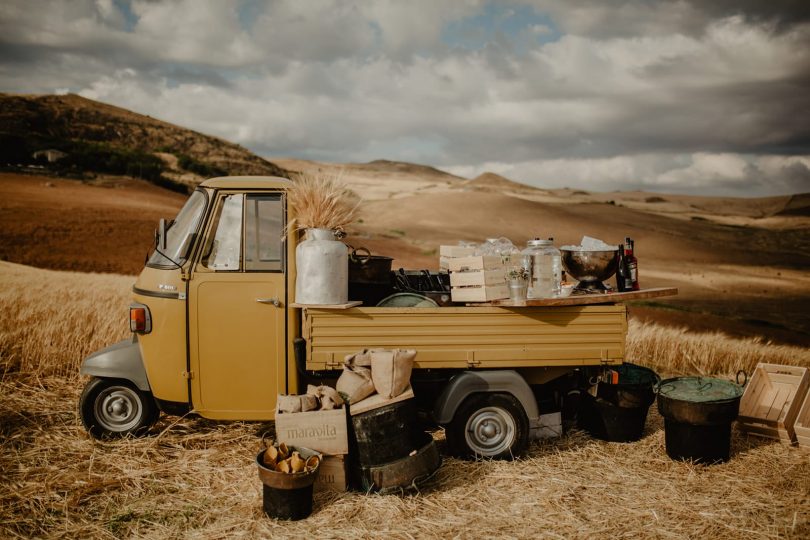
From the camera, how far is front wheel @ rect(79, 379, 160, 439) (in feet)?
18.3

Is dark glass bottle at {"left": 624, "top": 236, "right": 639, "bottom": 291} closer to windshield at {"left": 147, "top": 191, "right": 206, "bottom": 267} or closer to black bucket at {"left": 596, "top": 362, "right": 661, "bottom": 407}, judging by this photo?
black bucket at {"left": 596, "top": 362, "right": 661, "bottom": 407}

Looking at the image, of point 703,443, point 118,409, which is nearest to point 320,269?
point 118,409

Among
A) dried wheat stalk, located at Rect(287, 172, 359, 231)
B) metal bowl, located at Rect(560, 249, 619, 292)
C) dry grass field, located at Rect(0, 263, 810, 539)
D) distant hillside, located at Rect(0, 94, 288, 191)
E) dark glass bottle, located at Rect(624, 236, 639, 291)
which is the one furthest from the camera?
distant hillside, located at Rect(0, 94, 288, 191)

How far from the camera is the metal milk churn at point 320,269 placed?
5.08 meters

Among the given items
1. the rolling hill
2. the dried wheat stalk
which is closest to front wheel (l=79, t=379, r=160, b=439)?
the dried wheat stalk

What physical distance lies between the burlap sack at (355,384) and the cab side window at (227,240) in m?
1.48

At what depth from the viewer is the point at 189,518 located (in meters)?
4.41

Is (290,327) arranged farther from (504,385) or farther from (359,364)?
(504,385)

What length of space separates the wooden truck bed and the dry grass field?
988 mm

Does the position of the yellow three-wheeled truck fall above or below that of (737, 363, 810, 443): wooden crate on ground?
above

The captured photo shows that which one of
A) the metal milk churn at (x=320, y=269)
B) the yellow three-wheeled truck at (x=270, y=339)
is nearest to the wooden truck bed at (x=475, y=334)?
the yellow three-wheeled truck at (x=270, y=339)

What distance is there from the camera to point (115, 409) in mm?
5668

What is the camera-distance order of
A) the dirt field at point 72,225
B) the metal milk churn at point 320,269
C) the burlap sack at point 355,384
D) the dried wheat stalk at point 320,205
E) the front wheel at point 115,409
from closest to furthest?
the burlap sack at point 355,384 < the metal milk churn at point 320,269 < the dried wheat stalk at point 320,205 < the front wheel at point 115,409 < the dirt field at point 72,225

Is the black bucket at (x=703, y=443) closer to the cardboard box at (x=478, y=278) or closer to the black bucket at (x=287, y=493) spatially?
the cardboard box at (x=478, y=278)
